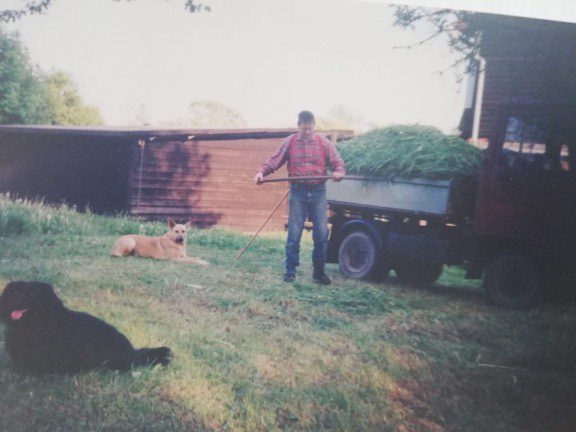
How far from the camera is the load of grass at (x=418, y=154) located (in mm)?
3104

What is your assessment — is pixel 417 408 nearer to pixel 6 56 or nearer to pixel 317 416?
pixel 317 416

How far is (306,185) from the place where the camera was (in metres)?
3.23

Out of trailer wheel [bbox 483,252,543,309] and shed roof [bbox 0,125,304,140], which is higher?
shed roof [bbox 0,125,304,140]

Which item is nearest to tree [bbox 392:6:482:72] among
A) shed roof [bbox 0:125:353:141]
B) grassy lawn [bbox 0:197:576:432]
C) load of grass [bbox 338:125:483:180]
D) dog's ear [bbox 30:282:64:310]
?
load of grass [bbox 338:125:483:180]

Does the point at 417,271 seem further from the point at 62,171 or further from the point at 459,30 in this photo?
the point at 62,171

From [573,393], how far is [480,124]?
2002 millimetres

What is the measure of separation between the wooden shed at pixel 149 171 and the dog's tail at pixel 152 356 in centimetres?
119

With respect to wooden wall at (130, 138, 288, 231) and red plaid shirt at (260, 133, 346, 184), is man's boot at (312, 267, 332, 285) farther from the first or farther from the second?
red plaid shirt at (260, 133, 346, 184)

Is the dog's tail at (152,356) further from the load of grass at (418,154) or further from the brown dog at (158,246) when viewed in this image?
the load of grass at (418,154)

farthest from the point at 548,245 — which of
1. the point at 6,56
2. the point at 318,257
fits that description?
the point at 6,56

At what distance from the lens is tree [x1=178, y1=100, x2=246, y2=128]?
7.41 feet

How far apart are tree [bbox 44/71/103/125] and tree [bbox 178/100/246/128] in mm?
541

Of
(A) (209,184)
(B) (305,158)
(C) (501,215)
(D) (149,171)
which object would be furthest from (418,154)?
(D) (149,171)

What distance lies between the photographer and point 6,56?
2.05 m
